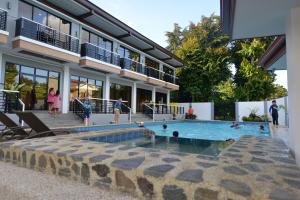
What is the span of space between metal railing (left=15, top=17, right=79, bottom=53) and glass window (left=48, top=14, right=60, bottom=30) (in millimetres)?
741

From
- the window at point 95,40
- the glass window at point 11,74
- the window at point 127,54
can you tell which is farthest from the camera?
the window at point 127,54

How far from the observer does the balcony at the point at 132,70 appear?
18.4 metres

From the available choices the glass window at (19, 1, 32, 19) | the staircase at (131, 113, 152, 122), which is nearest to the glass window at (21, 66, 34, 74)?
the glass window at (19, 1, 32, 19)

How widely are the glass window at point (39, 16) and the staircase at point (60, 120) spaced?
5349 mm

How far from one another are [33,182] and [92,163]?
99cm

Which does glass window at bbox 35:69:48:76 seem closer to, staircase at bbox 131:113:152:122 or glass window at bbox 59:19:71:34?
glass window at bbox 59:19:71:34

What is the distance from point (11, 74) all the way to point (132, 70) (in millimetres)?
9686

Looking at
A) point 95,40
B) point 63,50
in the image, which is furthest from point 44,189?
point 95,40

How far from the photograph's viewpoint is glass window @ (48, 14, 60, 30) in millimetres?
13424

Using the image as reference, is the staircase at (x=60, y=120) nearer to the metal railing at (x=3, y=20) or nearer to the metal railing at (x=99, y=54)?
the metal railing at (x=99, y=54)

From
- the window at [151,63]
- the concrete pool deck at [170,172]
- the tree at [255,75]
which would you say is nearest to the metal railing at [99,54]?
the window at [151,63]

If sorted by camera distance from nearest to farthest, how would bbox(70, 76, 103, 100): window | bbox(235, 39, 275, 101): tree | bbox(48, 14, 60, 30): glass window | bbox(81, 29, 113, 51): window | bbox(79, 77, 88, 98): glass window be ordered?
1. bbox(48, 14, 60, 30): glass window
2. bbox(70, 76, 103, 100): window
3. bbox(81, 29, 113, 51): window
4. bbox(79, 77, 88, 98): glass window
5. bbox(235, 39, 275, 101): tree

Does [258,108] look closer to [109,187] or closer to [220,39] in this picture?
[220,39]

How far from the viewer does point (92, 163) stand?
354 centimetres
